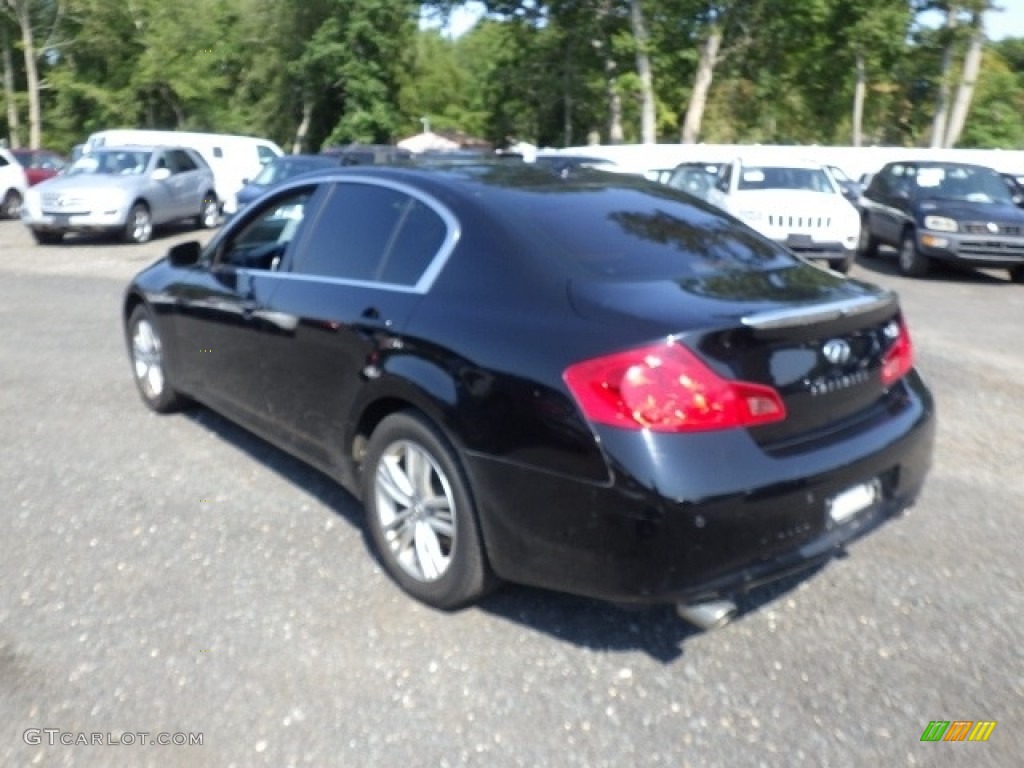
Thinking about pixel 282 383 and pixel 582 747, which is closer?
pixel 582 747

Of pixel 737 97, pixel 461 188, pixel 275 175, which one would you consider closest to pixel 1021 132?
pixel 737 97

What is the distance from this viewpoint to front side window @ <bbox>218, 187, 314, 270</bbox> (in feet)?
16.8

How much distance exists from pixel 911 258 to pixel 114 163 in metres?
13.2

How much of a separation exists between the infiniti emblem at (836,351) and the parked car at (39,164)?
27404mm

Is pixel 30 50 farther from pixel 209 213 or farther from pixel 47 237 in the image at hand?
pixel 47 237

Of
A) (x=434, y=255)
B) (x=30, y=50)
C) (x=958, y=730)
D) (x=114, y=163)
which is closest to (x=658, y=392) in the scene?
(x=434, y=255)

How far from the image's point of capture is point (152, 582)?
14.1 ft

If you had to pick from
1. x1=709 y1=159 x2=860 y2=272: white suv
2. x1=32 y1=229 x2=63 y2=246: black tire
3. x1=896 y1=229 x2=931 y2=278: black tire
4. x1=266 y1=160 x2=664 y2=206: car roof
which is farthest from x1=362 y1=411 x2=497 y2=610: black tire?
x1=32 y1=229 x2=63 y2=246: black tire

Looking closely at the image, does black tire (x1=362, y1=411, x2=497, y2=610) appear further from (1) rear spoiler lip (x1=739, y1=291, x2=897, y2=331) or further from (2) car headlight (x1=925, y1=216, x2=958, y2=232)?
(2) car headlight (x1=925, y1=216, x2=958, y2=232)

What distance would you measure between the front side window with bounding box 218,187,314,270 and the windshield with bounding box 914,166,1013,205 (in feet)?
40.4

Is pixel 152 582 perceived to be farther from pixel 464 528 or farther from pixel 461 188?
pixel 461 188

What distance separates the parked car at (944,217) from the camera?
14.2m

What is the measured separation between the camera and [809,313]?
3.58 m

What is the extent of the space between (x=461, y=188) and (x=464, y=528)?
1.35 m
